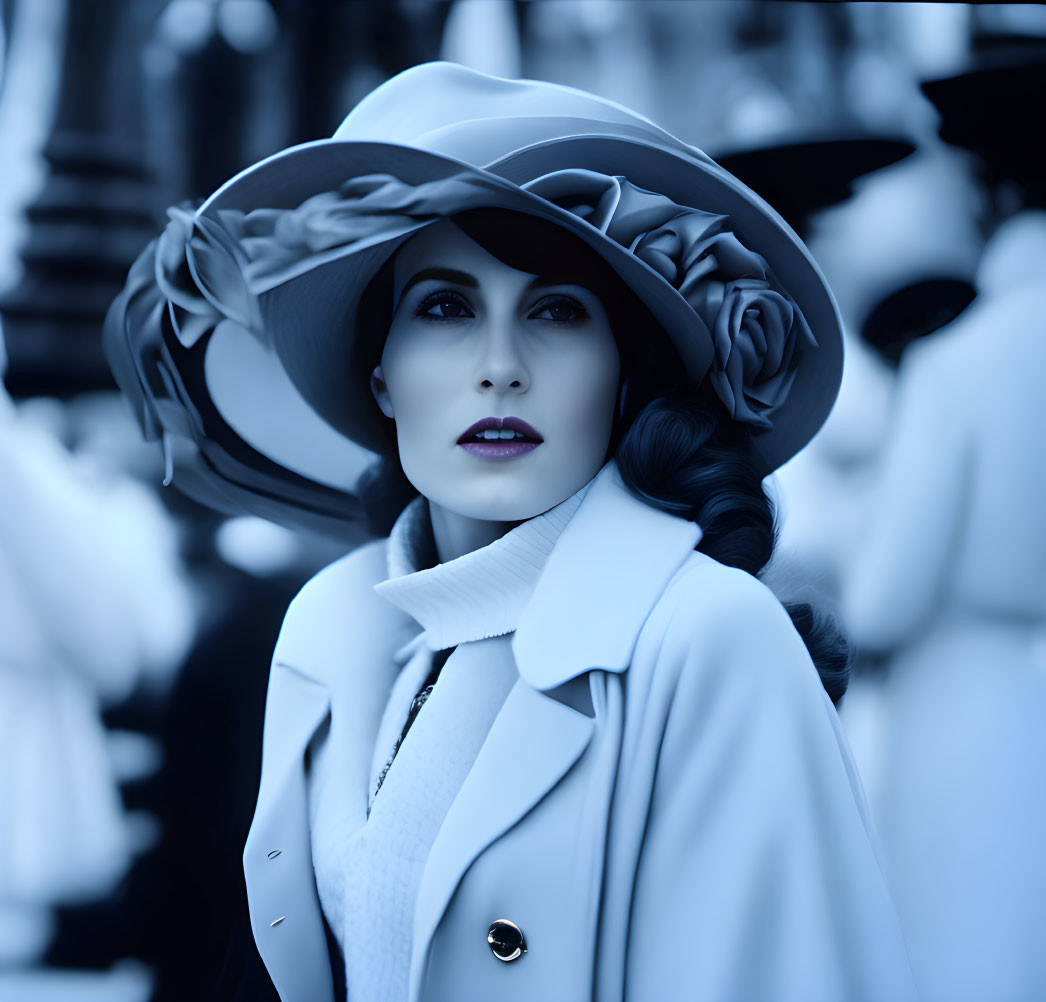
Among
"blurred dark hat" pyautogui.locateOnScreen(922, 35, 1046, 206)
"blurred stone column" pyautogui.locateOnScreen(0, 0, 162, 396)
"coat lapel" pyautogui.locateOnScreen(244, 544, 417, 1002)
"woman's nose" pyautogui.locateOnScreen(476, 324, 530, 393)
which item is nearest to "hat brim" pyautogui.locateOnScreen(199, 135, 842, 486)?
"woman's nose" pyautogui.locateOnScreen(476, 324, 530, 393)

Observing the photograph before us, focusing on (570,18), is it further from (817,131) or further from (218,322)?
(218,322)

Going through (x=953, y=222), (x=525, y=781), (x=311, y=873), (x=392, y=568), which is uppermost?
(x=953, y=222)

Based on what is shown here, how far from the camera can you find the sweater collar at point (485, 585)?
1.11 meters

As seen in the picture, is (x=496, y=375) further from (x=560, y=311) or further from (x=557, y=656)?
(x=557, y=656)

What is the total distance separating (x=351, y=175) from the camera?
1054 mm

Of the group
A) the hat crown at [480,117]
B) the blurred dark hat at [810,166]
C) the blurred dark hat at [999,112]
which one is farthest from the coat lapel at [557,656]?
the blurred dark hat at [999,112]

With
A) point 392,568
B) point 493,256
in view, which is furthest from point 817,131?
point 392,568

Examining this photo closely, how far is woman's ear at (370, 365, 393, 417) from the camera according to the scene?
1.26 meters

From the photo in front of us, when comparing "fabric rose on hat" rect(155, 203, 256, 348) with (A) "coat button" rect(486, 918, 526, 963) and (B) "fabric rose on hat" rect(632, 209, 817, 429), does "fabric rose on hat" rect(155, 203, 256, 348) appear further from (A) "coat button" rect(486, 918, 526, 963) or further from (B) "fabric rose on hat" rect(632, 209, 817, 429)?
(A) "coat button" rect(486, 918, 526, 963)

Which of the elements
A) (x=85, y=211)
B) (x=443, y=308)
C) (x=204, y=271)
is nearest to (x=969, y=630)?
(x=443, y=308)

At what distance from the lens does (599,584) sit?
102 cm

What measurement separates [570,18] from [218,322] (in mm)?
797

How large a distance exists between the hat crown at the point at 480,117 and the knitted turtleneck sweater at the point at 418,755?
1.33 feet

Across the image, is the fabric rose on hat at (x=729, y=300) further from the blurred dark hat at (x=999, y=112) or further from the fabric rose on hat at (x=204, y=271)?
the blurred dark hat at (x=999, y=112)
